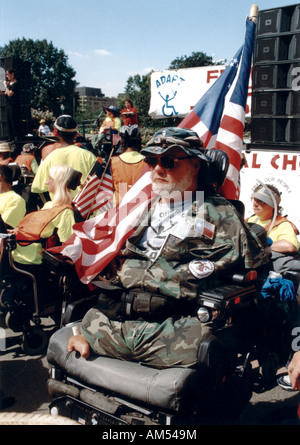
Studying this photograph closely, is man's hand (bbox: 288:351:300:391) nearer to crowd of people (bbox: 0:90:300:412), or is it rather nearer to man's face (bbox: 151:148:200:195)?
crowd of people (bbox: 0:90:300:412)

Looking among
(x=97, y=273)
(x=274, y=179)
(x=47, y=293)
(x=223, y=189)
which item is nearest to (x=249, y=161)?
(x=274, y=179)

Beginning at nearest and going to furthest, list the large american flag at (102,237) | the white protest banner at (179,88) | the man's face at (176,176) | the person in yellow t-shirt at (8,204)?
the man's face at (176,176)
the large american flag at (102,237)
the person in yellow t-shirt at (8,204)
the white protest banner at (179,88)

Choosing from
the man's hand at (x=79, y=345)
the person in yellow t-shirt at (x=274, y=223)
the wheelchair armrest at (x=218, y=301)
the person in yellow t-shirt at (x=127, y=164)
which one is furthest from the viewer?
the person in yellow t-shirt at (x=127, y=164)

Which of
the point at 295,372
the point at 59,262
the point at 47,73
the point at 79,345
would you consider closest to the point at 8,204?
the point at 59,262

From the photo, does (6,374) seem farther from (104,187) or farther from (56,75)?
(56,75)

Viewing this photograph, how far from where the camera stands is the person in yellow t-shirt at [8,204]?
4.11 m

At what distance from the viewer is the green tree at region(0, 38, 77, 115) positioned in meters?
62.5

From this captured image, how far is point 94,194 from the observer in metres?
3.63

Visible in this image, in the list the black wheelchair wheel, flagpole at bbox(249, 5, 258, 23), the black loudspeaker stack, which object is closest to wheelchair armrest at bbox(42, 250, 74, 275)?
the black wheelchair wheel

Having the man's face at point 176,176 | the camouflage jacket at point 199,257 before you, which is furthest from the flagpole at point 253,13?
the camouflage jacket at point 199,257

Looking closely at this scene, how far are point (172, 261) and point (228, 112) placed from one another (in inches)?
72.7

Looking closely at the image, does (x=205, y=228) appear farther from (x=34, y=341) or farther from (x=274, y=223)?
(x=34, y=341)

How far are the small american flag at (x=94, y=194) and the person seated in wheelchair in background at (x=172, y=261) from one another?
1.06 meters

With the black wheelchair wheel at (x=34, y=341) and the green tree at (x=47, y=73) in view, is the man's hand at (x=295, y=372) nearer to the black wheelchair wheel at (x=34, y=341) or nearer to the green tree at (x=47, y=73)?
the black wheelchair wheel at (x=34, y=341)
